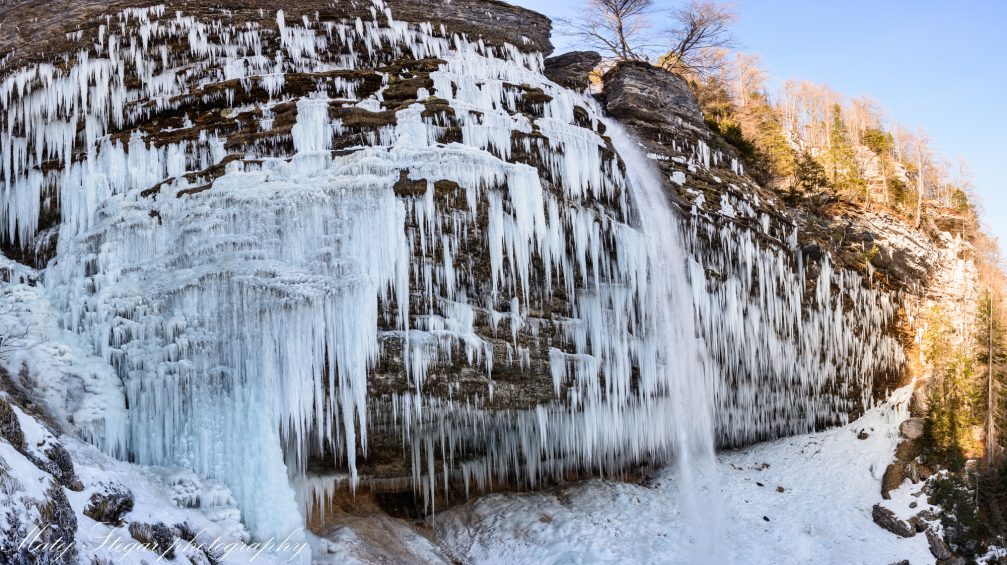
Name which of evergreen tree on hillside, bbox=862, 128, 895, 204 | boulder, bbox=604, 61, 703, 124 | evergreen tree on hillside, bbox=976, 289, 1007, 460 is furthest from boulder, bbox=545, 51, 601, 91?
evergreen tree on hillside, bbox=976, 289, 1007, 460

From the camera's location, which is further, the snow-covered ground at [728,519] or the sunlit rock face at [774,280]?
the sunlit rock face at [774,280]

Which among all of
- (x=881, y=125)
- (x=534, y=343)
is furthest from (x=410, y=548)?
(x=881, y=125)

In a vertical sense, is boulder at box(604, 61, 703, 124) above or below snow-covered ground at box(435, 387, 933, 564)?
above

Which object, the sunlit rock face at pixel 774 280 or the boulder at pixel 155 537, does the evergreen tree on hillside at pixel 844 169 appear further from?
the boulder at pixel 155 537

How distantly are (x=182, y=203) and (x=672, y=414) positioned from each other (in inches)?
417

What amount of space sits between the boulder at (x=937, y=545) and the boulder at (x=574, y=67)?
13.0m

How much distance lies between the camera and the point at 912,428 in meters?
18.5

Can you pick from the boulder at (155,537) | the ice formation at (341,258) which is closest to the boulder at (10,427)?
the boulder at (155,537)

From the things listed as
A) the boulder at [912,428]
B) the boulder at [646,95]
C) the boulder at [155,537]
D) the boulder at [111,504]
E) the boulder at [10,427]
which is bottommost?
the boulder at [912,428]

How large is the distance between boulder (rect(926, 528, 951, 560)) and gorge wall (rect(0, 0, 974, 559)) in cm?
520

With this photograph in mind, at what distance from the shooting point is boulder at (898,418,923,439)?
60.3ft

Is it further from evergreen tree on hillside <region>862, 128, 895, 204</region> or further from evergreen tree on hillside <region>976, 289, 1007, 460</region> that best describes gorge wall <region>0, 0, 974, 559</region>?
evergreen tree on hillside <region>862, 128, 895, 204</region>

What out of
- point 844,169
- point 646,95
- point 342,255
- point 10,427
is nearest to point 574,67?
point 646,95

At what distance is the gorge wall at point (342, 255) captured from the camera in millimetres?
10961
